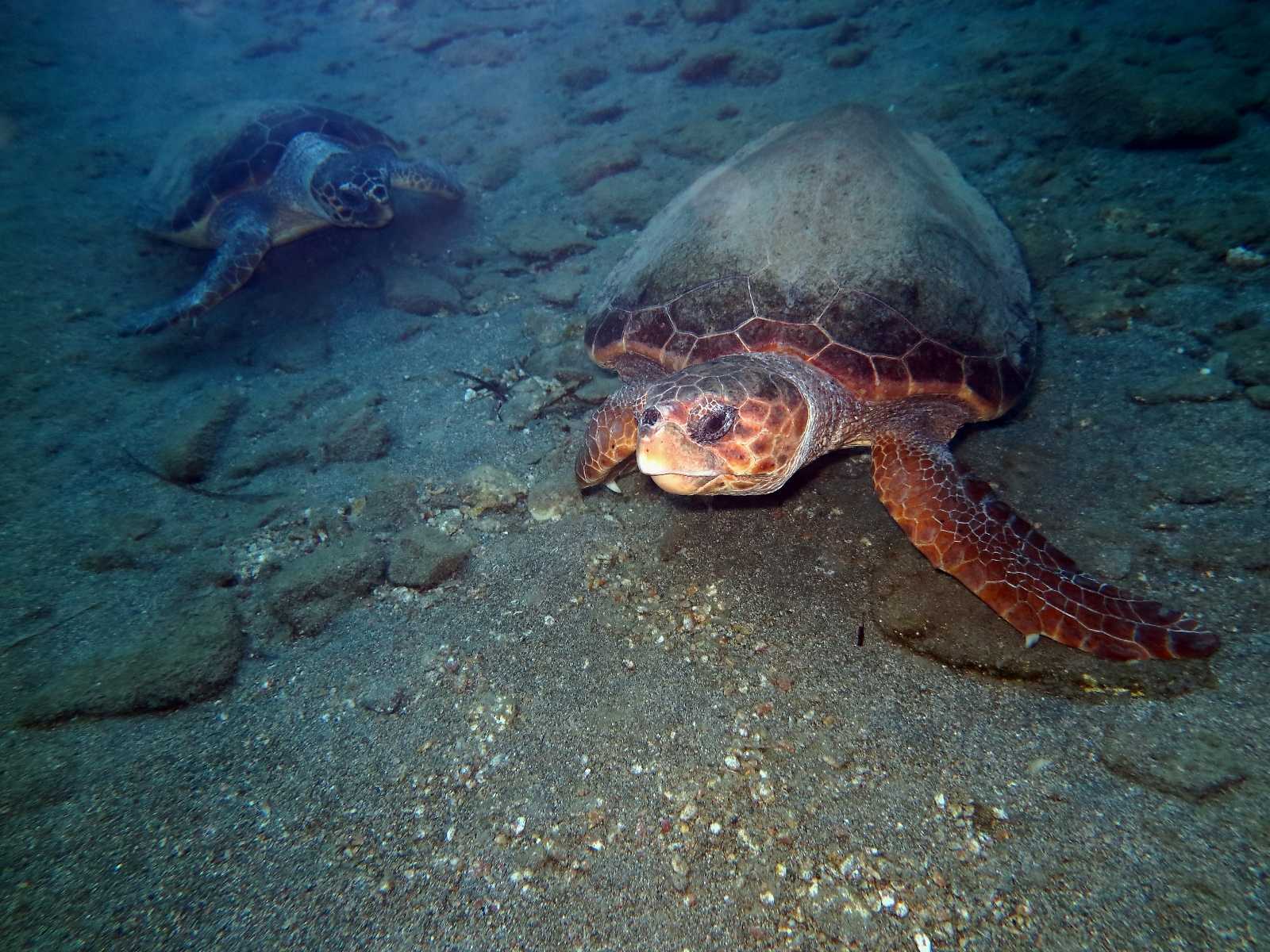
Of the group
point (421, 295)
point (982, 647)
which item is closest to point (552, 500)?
point (982, 647)

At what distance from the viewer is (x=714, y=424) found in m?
2.31

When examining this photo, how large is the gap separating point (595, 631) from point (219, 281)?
19.4 feet

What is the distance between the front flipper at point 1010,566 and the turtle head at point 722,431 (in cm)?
66

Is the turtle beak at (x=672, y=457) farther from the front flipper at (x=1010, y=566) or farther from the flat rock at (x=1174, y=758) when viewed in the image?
the flat rock at (x=1174, y=758)

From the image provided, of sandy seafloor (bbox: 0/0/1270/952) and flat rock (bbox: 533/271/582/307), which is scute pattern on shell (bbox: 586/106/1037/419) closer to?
sandy seafloor (bbox: 0/0/1270/952)

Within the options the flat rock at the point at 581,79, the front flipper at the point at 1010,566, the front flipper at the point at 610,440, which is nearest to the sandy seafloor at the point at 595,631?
the front flipper at the point at 1010,566

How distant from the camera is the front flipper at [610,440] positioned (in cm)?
289

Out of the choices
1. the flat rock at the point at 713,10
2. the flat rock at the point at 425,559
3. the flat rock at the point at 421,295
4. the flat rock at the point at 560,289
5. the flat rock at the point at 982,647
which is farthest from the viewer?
the flat rock at the point at 713,10

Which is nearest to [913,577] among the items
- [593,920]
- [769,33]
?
[593,920]

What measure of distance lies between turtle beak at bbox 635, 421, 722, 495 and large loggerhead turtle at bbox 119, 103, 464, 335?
18.3 ft

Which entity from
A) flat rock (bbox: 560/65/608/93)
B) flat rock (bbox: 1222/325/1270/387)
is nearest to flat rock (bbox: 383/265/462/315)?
flat rock (bbox: 1222/325/1270/387)

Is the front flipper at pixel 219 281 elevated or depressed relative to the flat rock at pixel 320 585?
elevated

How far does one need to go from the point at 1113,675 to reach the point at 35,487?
6274mm

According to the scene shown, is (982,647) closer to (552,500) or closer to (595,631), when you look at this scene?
(595,631)
